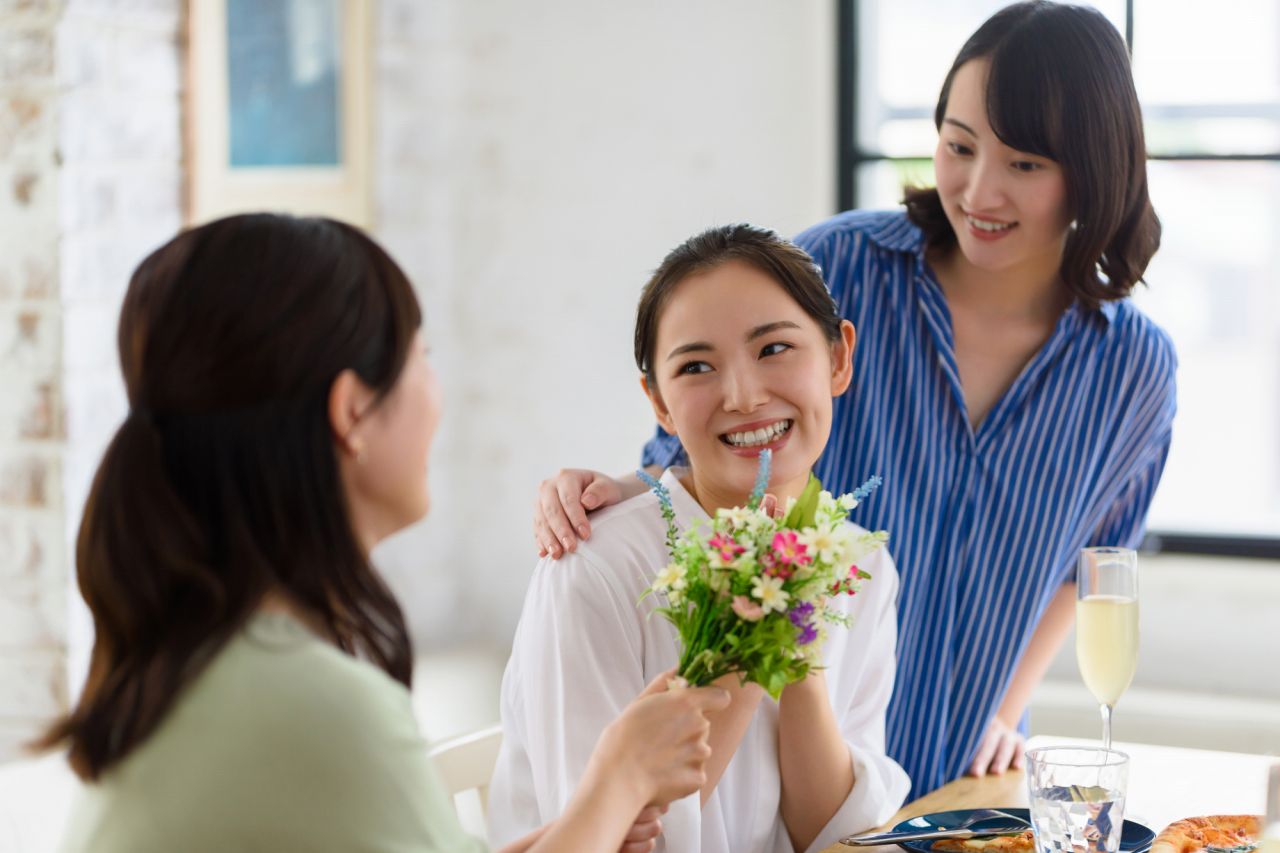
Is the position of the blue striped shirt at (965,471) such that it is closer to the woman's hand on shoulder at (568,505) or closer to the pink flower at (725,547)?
the woman's hand on shoulder at (568,505)

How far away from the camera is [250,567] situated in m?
1.24

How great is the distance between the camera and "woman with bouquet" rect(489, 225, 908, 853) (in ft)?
5.72

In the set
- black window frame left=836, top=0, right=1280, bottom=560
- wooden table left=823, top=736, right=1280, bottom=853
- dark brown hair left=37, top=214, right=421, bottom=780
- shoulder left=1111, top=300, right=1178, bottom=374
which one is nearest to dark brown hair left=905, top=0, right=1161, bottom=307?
shoulder left=1111, top=300, right=1178, bottom=374

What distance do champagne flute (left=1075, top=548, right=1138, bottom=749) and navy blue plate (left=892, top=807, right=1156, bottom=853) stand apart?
0.14 m

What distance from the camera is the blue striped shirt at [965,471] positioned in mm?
2295

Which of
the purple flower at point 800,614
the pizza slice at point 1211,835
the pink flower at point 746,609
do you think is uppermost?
the pink flower at point 746,609

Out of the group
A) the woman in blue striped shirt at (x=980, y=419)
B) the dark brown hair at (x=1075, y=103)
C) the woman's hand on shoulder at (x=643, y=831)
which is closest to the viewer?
the woman's hand on shoulder at (x=643, y=831)

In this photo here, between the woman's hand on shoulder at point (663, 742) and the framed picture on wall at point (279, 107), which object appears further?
the framed picture on wall at point (279, 107)

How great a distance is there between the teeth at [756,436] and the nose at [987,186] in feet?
1.81

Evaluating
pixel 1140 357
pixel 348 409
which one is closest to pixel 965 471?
pixel 1140 357

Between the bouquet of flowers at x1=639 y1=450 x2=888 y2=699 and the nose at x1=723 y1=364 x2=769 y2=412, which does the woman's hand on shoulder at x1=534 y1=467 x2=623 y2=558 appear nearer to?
the nose at x1=723 y1=364 x2=769 y2=412

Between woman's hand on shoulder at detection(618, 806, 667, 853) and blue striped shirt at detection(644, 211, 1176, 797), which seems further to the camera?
blue striped shirt at detection(644, 211, 1176, 797)

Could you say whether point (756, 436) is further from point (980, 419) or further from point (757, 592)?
point (980, 419)

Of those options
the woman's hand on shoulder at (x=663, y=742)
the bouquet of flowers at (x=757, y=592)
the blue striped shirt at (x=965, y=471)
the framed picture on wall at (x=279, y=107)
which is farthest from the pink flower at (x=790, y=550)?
the framed picture on wall at (x=279, y=107)
